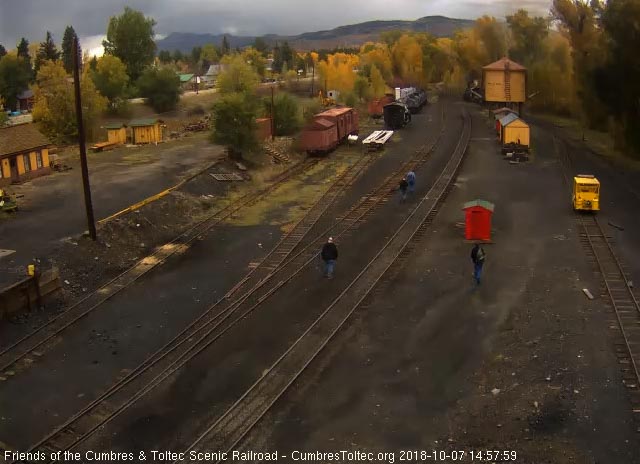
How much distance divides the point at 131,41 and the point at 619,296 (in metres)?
85.8

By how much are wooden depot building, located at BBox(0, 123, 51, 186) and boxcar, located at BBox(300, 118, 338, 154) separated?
16.5 meters

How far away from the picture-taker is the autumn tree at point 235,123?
3869 cm

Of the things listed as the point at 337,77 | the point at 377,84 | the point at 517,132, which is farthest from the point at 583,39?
the point at 337,77

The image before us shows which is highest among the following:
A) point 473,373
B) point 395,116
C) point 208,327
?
point 395,116

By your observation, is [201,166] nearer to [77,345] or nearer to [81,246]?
[81,246]

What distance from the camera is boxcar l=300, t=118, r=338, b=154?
43.6 meters

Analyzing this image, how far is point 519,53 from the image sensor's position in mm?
94188

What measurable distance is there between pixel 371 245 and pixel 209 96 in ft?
253

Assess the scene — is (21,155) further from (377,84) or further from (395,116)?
(377,84)

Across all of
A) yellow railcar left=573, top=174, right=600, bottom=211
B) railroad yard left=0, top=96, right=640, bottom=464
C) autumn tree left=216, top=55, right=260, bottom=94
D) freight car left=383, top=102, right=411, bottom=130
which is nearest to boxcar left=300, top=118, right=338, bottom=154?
autumn tree left=216, top=55, right=260, bottom=94

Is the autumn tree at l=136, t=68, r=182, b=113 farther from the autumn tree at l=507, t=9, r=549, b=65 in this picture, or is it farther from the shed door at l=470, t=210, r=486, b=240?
the shed door at l=470, t=210, r=486, b=240

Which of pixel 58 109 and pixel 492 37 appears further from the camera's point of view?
pixel 492 37

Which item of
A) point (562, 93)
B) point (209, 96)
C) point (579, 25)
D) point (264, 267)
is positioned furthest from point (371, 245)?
point (209, 96)

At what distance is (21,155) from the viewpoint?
34156 millimetres
